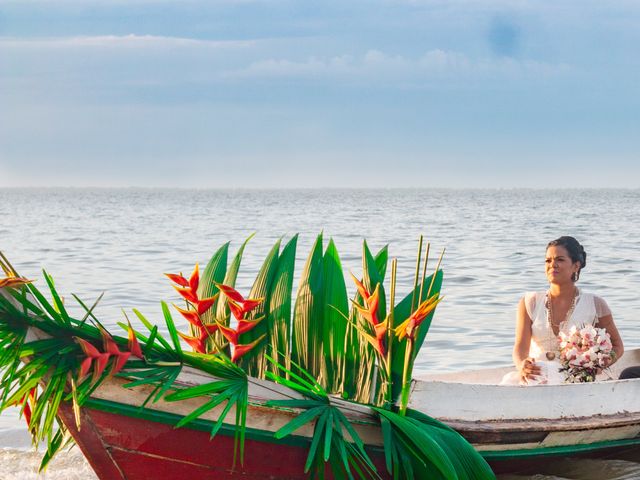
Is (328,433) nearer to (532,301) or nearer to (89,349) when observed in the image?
(89,349)

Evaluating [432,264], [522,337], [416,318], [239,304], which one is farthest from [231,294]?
[432,264]

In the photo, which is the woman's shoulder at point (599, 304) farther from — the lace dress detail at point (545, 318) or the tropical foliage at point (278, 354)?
the tropical foliage at point (278, 354)

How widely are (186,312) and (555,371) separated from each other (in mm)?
2164

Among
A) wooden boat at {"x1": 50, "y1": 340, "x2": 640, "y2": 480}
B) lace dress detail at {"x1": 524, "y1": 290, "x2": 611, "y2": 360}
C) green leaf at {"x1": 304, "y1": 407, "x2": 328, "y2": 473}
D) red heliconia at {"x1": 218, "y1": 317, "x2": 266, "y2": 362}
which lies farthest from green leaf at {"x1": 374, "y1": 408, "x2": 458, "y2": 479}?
lace dress detail at {"x1": 524, "y1": 290, "x2": 611, "y2": 360}

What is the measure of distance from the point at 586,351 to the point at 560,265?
0.68m

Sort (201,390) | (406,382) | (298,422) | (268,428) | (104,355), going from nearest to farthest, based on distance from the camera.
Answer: (104,355), (201,390), (298,422), (268,428), (406,382)

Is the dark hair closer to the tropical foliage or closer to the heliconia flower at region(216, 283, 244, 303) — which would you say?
the tropical foliage

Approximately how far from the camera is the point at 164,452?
4.14m

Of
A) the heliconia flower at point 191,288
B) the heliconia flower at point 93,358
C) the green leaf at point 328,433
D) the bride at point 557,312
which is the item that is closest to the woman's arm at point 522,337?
the bride at point 557,312

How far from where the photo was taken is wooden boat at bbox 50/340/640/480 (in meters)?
4.03

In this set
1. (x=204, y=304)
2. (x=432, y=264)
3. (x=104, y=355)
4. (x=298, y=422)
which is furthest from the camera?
(x=432, y=264)

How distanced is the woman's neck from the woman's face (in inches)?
1.2

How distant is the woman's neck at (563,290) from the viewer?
18.7 feet

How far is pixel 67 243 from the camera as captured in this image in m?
28.7
